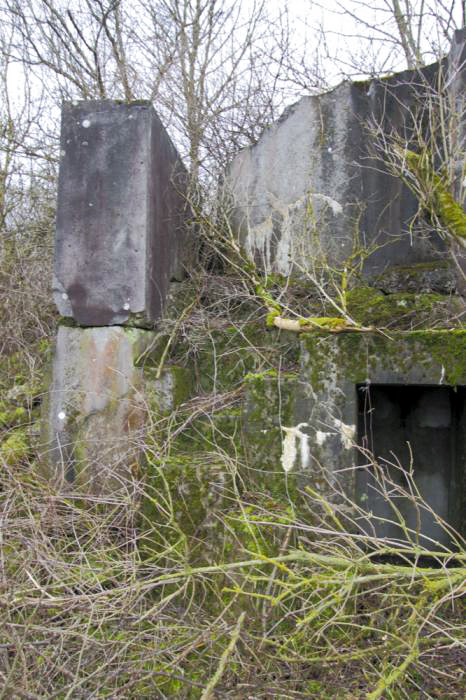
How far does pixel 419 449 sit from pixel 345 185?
6.82 ft

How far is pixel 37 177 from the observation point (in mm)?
7043

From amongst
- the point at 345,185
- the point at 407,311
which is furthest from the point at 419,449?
the point at 345,185

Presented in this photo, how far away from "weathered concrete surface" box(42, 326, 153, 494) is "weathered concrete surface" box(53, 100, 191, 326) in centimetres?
17

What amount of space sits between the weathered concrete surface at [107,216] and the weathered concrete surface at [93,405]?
0.54 ft

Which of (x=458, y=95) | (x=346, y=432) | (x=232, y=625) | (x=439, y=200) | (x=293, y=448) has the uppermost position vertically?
(x=458, y=95)

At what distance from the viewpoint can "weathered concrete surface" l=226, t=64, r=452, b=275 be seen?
4.38 m

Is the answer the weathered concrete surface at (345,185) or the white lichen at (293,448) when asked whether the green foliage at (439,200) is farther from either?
the white lichen at (293,448)

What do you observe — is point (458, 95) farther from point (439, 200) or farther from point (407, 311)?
point (407, 311)

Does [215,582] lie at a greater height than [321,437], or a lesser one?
lesser

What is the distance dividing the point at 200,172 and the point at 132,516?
4.00 m

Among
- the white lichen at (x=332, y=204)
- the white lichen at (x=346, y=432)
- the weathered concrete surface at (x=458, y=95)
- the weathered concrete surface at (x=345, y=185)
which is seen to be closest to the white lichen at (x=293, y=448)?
the white lichen at (x=346, y=432)

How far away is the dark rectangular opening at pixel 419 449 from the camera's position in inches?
144

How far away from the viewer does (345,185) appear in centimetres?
449

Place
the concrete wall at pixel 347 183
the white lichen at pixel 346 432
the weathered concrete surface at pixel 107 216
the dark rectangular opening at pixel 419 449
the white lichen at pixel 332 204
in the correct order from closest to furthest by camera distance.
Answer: the white lichen at pixel 346 432
the dark rectangular opening at pixel 419 449
the weathered concrete surface at pixel 107 216
the concrete wall at pixel 347 183
the white lichen at pixel 332 204
